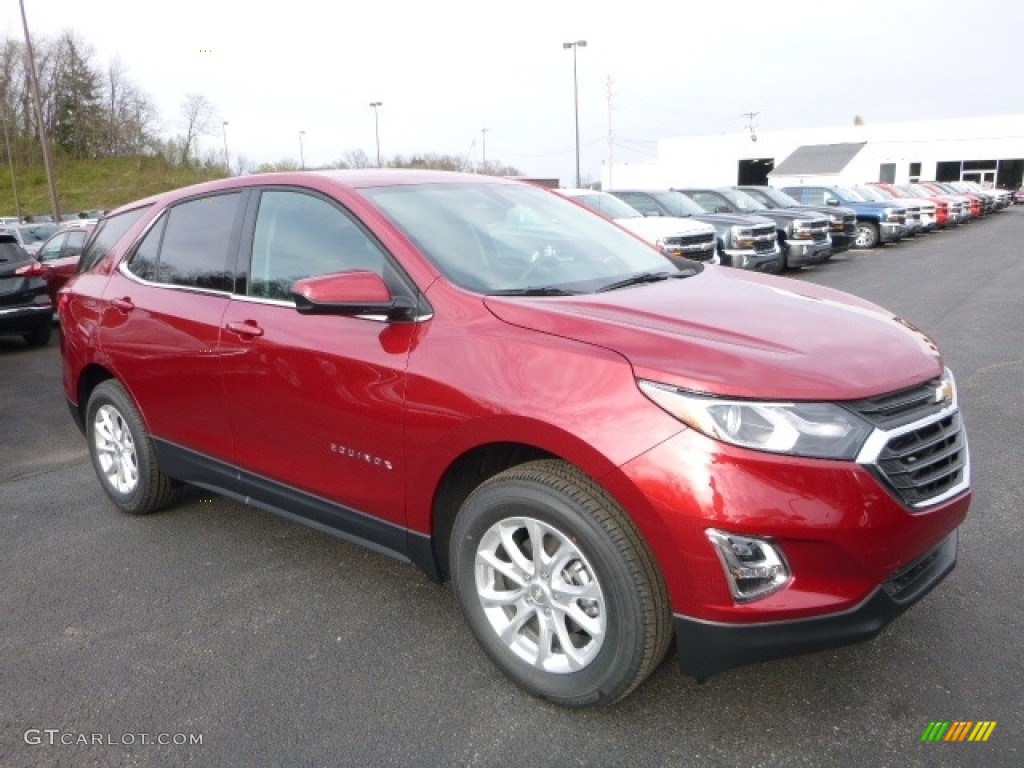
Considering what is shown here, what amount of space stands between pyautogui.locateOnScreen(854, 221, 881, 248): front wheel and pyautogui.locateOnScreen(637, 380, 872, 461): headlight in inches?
831

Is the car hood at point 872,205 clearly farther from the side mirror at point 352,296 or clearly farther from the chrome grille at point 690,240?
the side mirror at point 352,296

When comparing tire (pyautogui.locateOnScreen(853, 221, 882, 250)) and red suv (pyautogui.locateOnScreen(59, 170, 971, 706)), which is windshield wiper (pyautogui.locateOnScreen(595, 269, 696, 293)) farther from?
tire (pyautogui.locateOnScreen(853, 221, 882, 250))

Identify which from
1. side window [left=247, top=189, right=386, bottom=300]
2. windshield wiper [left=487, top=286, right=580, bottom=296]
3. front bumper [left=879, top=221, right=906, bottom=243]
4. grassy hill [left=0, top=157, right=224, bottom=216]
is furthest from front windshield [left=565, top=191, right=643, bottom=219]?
grassy hill [left=0, top=157, right=224, bottom=216]

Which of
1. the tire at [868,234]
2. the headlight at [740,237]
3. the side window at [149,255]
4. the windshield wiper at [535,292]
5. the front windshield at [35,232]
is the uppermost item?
the side window at [149,255]

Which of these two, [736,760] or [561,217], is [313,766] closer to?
[736,760]

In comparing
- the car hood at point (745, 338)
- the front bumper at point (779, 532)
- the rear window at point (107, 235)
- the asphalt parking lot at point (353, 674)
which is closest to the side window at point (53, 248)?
the rear window at point (107, 235)

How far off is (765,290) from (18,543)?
151 inches

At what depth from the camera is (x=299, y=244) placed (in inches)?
138

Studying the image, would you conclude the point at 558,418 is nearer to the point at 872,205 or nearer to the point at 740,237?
the point at 740,237

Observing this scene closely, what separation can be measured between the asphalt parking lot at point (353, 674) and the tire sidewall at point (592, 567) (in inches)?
4.4

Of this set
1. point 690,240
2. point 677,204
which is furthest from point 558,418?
point 677,204

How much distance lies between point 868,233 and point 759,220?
8402mm

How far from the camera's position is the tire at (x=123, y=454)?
4.36m

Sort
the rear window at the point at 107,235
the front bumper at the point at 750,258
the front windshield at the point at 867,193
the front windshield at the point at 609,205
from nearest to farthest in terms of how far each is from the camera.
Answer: the rear window at the point at 107,235
the front bumper at the point at 750,258
the front windshield at the point at 609,205
the front windshield at the point at 867,193
